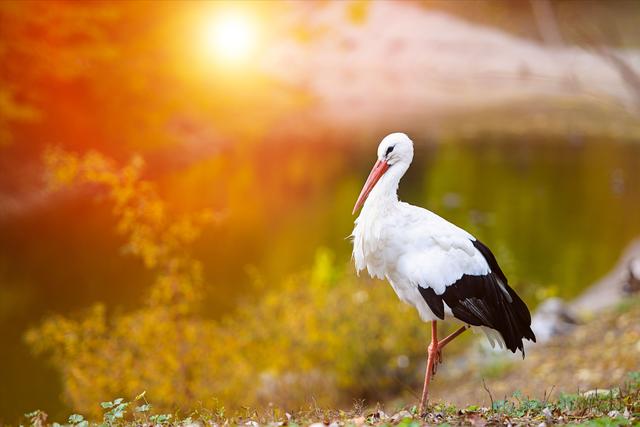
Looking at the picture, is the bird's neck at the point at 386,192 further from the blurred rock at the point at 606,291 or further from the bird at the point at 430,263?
the blurred rock at the point at 606,291

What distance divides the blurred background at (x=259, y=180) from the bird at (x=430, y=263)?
1056 mm

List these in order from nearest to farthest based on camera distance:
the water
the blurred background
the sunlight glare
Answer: the blurred background
the water
the sunlight glare

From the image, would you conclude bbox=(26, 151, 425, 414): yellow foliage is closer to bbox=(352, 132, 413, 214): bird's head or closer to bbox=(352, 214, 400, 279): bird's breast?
bbox=(352, 214, 400, 279): bird's breast

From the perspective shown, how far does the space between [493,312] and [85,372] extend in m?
4.75

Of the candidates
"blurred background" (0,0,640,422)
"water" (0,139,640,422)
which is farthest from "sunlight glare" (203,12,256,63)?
"water" (0,139,640,422)

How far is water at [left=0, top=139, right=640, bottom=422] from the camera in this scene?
1109cm

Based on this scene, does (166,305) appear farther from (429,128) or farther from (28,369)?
(429,128)

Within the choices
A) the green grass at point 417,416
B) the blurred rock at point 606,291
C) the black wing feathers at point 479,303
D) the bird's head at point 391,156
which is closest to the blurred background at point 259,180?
the blurred rock at point 606,291

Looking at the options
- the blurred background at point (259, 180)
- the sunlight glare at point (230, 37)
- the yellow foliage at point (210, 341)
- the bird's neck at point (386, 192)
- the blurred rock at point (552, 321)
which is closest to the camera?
the bird's neck at point (386, 192)

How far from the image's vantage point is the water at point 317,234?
1109 centimetres

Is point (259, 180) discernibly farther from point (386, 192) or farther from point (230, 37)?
point (386, 192)

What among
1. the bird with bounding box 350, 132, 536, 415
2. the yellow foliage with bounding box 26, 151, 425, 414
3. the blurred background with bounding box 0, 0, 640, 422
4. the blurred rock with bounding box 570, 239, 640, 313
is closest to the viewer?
the bird with bounding box 350, 132, 536, 415

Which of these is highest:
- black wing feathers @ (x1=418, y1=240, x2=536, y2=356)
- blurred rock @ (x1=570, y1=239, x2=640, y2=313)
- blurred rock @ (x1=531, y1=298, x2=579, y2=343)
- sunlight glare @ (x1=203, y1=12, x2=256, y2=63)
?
sunlight glare @ (x1=203, y1=12, x2=256, y2=63)

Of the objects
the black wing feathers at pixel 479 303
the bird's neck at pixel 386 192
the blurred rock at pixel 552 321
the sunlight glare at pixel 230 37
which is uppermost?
the sunlight glare at pixel 230 37
